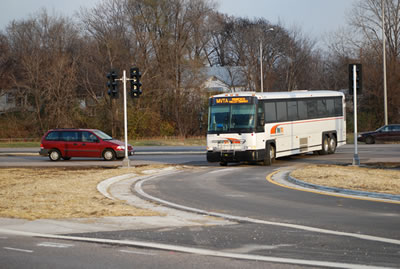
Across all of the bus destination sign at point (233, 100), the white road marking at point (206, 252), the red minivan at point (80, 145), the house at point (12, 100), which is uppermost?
the house at point (12, 100)

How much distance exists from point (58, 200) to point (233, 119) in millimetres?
12841

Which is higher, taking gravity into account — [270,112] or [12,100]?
[12,100]

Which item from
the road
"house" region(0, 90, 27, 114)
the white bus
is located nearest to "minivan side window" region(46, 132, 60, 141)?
the white bus

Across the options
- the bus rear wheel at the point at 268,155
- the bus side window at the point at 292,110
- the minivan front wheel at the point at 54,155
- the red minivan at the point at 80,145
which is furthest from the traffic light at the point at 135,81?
the minivan front wheel at the point at 54,155

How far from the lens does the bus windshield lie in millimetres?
24875

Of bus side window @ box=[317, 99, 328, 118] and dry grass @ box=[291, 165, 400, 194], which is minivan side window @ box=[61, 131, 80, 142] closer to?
bus side window @ box=[317, 99, 328, 118]

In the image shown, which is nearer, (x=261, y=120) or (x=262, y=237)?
(x=262, y=237)

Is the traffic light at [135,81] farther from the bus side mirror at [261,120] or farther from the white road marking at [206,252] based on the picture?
the white road marking at [206,252]

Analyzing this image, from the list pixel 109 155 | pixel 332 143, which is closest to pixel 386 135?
pixel 332 143

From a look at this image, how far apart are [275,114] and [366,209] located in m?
14.9

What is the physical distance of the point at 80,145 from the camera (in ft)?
99.7

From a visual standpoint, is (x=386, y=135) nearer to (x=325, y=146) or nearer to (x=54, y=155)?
(x=325, y=146)

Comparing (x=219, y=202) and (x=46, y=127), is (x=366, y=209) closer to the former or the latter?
(x=219, y=202)

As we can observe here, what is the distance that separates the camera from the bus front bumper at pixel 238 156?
24.5 metres
